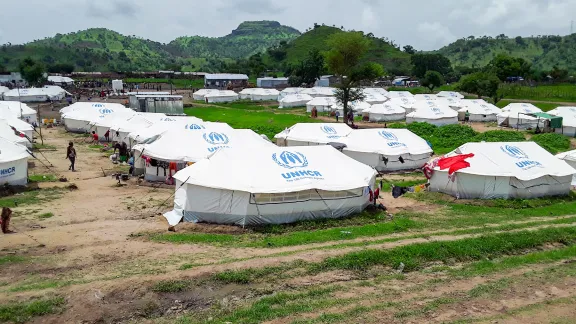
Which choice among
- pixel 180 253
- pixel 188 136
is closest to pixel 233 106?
pixel 188 136

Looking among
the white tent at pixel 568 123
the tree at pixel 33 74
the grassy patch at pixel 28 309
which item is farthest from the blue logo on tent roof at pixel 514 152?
the tree at pixel 33 74

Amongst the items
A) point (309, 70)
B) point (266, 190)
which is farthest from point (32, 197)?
point (309, 70)

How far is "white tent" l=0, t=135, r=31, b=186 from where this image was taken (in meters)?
22.8

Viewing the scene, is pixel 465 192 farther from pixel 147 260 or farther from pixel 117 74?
pixel 117 74

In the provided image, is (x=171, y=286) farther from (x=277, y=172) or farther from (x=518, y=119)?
(x=518, y=119)

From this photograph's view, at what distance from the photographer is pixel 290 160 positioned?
19859 millimetres

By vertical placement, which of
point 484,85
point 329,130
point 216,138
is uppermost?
point 484,85

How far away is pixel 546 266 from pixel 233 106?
6526 cm

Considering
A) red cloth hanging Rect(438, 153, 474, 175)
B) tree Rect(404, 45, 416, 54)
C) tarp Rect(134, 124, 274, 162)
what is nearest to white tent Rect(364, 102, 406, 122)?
tarp Rect(134, 124, 274, 162)

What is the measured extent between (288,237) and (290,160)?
412 centimetres

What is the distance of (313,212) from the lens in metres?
18.9

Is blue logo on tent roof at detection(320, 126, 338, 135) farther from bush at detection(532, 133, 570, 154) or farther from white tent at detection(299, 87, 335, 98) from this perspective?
white tent at detection(299, 87, 335, 98)

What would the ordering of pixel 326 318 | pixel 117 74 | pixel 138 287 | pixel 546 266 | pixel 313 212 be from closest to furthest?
1. pixel 326 318
2. pixel 138 287
3. pixel 546 266
4. pixel 313 212
5. pixel 117 74

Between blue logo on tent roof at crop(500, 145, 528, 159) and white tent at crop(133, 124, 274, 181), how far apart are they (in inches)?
495
